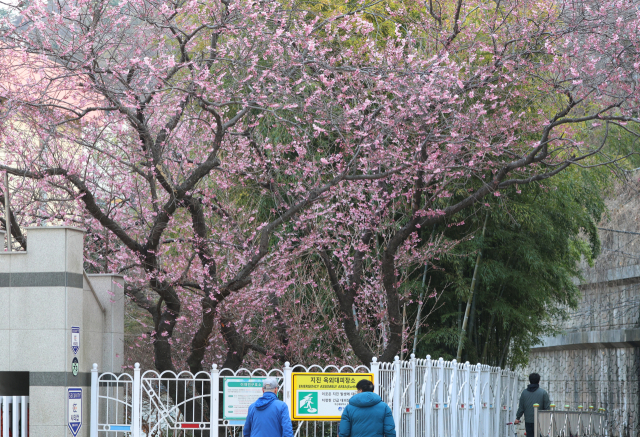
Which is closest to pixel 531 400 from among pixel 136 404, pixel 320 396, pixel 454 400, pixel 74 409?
pixel 454 400

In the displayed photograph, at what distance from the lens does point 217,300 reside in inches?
332

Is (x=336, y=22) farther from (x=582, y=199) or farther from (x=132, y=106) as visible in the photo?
(x=582, y=199)

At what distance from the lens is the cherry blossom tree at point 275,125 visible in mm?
8000

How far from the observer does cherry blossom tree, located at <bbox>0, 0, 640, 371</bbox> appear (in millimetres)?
8000

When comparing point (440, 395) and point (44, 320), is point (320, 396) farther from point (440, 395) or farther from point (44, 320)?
point (44, 320)

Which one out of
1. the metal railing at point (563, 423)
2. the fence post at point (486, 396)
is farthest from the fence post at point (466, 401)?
the metal railing at point (563, 423)

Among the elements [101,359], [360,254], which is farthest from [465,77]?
[101,359]

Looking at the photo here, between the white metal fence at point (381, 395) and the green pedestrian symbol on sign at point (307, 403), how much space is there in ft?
0.65

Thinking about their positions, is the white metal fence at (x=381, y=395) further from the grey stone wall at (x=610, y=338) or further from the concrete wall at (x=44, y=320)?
the grey stone wall at (x=610, y=338)

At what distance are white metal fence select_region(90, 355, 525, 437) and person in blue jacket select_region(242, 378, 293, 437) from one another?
1250mm

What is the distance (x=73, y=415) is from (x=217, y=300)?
1926 mm

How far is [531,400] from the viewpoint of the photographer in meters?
9.79

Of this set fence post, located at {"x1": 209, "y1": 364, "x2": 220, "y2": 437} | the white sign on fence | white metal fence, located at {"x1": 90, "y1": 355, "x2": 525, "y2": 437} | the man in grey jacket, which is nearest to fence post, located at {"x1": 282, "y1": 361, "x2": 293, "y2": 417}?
white metal fence, located at {"x1": 90, "y1": 355, "x2": 525, "y2": 437}

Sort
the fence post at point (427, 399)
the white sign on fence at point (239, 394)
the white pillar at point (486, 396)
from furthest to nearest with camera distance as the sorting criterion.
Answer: the white pillar at point (486, 396) < the fence post at point (427, 399) < the white sign on fence at point (239, 394)
